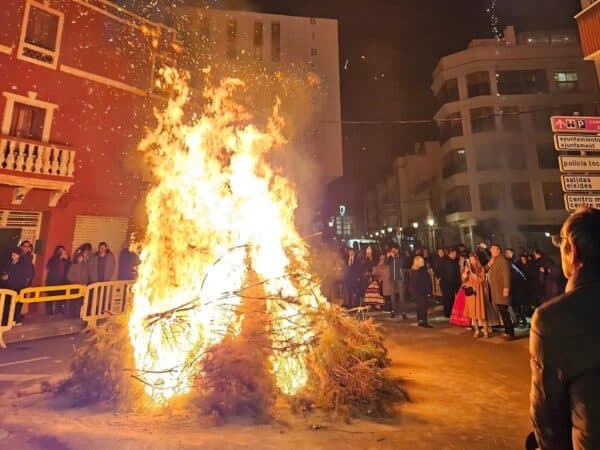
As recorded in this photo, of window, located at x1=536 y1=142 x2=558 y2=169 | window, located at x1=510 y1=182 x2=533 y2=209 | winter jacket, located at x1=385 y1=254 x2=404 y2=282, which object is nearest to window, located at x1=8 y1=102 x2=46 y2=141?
winter jacket, located at x1=385 y1=254 x2=404 y2=282

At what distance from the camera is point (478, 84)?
3306 centimetres

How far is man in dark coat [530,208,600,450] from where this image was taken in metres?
1.54

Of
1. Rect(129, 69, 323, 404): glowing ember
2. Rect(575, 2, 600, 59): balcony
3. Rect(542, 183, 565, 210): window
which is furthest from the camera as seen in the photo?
Rect(542, 183, 565, 210): window

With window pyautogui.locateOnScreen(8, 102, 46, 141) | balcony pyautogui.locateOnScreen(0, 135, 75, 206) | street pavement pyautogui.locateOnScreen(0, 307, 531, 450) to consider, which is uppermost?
window pyautogui.locateOnScreen(8, 102, 46, 141)

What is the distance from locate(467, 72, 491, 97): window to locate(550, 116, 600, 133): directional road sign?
2890cm

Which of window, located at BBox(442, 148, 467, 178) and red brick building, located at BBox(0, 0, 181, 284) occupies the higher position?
window, located at BBox(442, 148, 467, 178)

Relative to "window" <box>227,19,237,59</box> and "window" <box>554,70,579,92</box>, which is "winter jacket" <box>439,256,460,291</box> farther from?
"window" <box>554,70,579,92</box>

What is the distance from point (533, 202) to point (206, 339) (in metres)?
34.3

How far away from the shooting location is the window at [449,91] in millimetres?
33969

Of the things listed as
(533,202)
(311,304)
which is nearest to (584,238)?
(311,304)

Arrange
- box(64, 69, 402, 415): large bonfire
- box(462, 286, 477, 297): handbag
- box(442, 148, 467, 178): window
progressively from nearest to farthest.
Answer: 1. box(64, 69, 402, 415): large bonfire
2. box(462, 286, 477, 297): handbag
3. box(442, 148, 467, 178): window

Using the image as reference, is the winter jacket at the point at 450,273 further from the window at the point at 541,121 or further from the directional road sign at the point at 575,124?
the window at the point at 541,121

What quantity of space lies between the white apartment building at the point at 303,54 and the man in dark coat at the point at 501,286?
18.0 meters

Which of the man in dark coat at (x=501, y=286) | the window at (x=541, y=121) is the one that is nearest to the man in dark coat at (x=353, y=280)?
the man in dark coat at (x=501, y=286)
